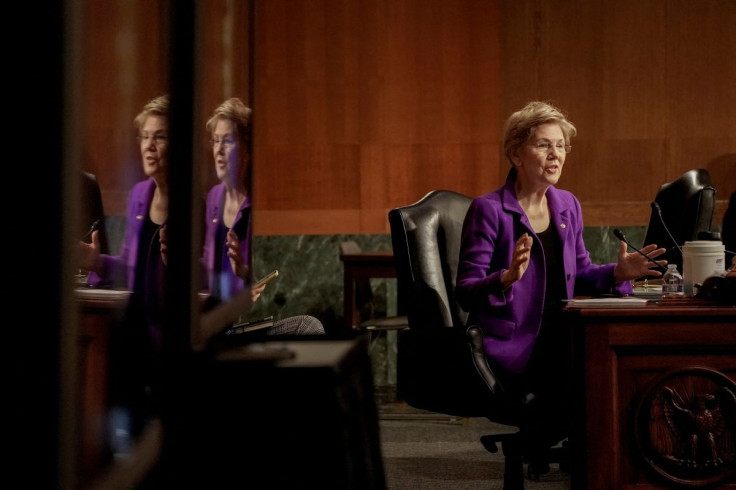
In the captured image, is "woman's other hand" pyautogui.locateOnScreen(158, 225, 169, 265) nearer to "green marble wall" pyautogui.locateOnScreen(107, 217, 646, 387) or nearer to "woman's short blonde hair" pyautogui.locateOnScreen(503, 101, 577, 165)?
"woman's short blonde hair" pyautogui.locateOnScreen(503, 101, 577, 165)

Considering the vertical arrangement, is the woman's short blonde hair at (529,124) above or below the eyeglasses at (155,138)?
above

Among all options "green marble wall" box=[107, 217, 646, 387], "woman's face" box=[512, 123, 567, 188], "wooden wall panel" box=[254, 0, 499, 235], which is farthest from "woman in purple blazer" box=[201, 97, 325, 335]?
"wooden wall panel" box=[254, 0, 499, 235]

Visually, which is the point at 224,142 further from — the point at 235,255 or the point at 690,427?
the point at 690,427

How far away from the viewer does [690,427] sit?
2.37m

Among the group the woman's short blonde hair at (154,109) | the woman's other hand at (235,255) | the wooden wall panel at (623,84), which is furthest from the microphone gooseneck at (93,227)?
the wooden wall panel at (623,84)

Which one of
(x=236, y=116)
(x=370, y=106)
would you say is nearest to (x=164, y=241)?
(x=236, y=116)

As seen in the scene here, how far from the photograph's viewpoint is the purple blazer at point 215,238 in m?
1.19

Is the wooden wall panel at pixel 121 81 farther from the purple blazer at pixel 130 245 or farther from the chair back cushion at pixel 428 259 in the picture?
the chair back cushion at pixel 428 259

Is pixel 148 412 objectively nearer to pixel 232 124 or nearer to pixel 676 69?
pixel 232 124

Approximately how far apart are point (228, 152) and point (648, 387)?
1397 mm

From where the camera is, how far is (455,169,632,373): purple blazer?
8.99 ft

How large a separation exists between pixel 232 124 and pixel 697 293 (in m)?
1.63

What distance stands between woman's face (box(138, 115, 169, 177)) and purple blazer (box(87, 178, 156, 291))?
0.6 inches

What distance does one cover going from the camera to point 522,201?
296 cm
